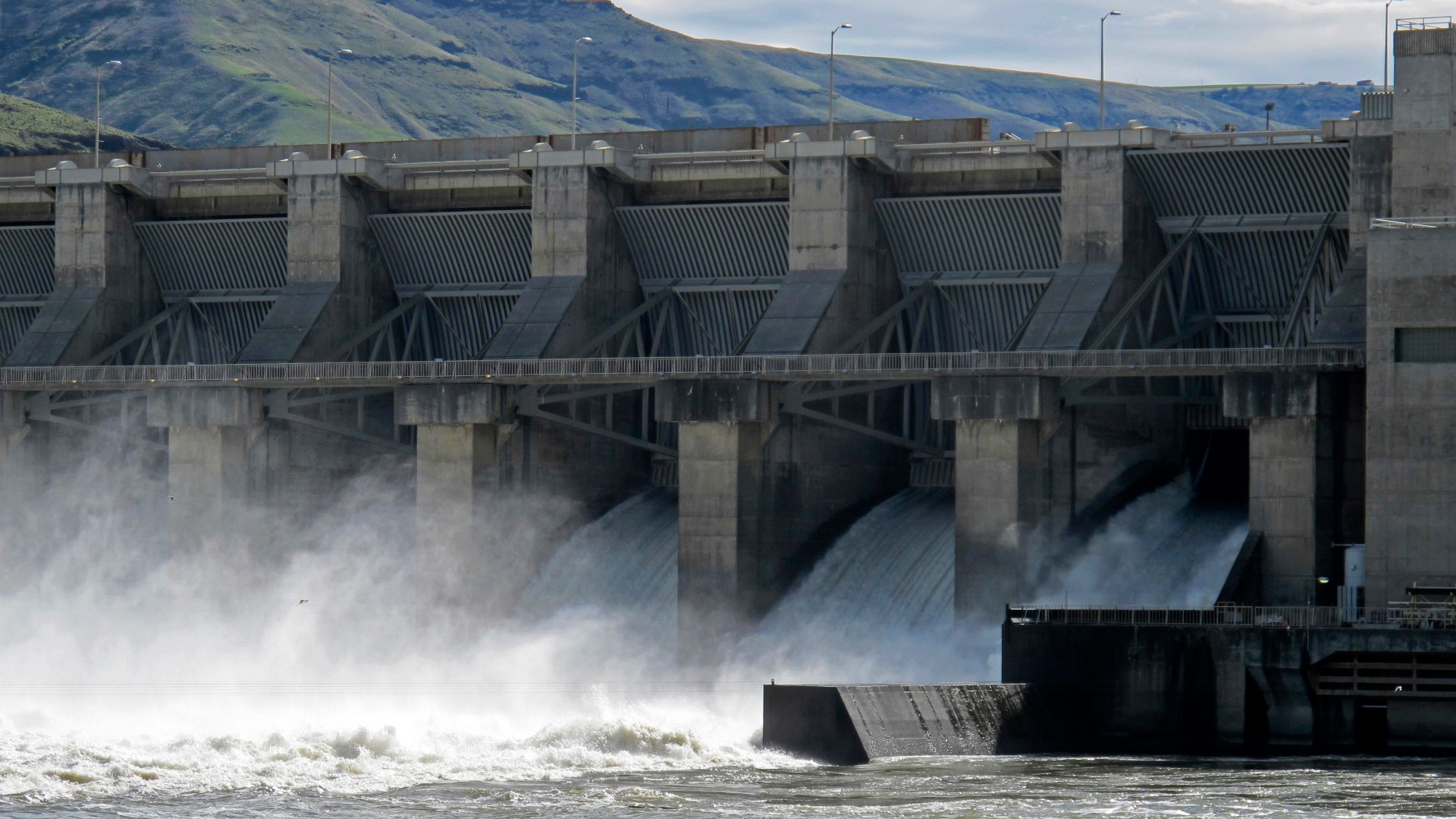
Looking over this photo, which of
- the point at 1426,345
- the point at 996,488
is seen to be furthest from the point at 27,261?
the point at 1426,345

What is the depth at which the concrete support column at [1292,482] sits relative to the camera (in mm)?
62719

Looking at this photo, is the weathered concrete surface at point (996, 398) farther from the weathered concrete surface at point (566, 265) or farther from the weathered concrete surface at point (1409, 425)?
the weathered concrete surface at point (566, 265)

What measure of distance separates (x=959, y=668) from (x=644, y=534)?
1549cm

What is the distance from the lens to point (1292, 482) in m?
63.1

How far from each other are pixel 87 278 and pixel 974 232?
1252 inches

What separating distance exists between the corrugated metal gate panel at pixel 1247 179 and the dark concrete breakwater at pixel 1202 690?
52.5 feet

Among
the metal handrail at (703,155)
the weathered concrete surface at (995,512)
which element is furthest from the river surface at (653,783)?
the metal handrail at (703,155)

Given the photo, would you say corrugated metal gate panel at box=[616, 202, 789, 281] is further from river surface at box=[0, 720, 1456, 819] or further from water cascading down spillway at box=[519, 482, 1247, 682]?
river surface at box=[0, 720, 1456, 819]

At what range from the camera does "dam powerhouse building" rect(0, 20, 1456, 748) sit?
60.0m

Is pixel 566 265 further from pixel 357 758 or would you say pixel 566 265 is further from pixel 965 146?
pixel 357 758

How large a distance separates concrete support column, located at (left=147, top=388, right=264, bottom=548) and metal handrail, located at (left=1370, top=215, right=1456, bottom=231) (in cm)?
3666

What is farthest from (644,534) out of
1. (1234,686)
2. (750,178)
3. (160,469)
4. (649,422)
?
(1234,686)

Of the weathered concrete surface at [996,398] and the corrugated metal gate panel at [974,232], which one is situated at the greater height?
the corrugated metal gate panel at [974,232]

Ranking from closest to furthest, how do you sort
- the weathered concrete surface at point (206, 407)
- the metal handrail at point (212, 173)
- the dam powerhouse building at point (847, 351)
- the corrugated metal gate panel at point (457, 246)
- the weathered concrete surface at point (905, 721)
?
the weathered concrete surface at point (905, 721) < the dam powerhouse building at point (847, 351) < the weathered concrete surface at point (206, 407) < the corrugated metal gate panel at point (457, 246) < the metal handrail at point (212, 173)
